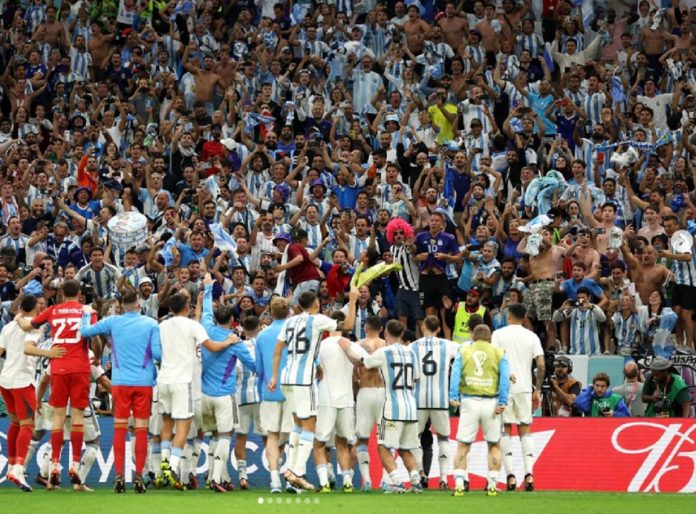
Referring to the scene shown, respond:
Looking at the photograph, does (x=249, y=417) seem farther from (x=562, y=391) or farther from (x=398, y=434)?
(x=562, y=391)

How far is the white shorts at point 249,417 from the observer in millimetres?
19094

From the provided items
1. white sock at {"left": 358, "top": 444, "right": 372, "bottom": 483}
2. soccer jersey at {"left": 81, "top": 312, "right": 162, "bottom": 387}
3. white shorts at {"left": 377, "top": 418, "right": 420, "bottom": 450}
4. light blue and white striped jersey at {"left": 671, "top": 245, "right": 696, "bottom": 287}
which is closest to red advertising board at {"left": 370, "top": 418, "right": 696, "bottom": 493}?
white sock at {"left": 358, "top": 444, "right": 372, "bottom": 483}

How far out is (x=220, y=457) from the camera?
18.5 metres

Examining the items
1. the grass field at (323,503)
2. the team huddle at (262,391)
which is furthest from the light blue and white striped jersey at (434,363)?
the grass field at (323,503)

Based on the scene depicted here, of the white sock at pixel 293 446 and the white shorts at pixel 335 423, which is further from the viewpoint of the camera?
the white shorts at pixel 335 423

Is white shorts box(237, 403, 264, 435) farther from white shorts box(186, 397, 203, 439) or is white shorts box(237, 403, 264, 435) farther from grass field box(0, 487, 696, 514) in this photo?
grass field box(0, 487, 696, 514)

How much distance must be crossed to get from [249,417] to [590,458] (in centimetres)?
457

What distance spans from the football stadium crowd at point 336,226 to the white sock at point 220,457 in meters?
0.04

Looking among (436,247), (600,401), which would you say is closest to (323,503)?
(600,401)

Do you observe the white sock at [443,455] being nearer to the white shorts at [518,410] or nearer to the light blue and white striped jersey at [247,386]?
the white shorts at [518,410]

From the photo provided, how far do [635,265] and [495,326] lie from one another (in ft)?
8.53

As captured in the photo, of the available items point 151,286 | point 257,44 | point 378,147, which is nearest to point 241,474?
point 151,286

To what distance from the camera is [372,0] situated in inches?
1332

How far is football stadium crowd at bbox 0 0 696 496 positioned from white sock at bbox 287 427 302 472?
0.06m
